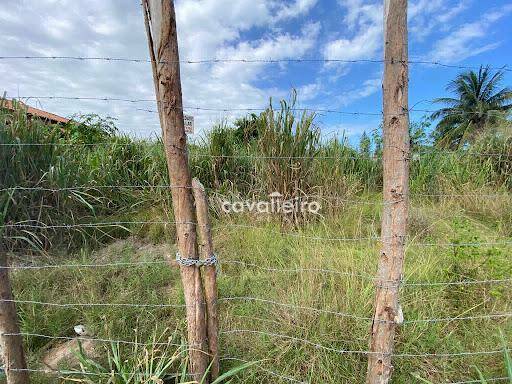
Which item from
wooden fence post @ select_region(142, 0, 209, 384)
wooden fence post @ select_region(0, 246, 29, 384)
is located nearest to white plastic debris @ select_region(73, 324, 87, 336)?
wooden fence post @ select_region(0, 246, 29, 384)

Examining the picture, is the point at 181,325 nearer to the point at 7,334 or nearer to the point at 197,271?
the point at 197,271

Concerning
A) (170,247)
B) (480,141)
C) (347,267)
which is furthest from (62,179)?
(480,141)

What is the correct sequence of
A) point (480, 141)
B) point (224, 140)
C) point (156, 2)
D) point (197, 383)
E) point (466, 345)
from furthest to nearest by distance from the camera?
point (480, 141)
point (224, 140)
point (466, 345)
point (197, 383)
point (156, 2)

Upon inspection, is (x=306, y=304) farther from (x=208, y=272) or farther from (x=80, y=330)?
(x=80, y=330)

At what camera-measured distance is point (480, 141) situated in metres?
6.25

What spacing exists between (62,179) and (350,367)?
348cm

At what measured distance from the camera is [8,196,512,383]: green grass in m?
1.79

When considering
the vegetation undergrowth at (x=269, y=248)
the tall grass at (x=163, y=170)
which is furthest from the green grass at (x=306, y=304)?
the tall grass at (x=163, y=170)

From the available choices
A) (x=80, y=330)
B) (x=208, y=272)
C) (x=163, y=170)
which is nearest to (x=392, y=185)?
(x=208, y=272)

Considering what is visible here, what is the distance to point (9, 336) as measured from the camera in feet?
5.32

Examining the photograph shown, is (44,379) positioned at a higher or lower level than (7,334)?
lower

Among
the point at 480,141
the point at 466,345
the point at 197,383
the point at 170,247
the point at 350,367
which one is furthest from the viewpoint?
the point at 480,141

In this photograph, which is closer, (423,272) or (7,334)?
(7,334)

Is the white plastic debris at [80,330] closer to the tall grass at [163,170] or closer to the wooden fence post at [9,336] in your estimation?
the wooden fence post at [9,336]
